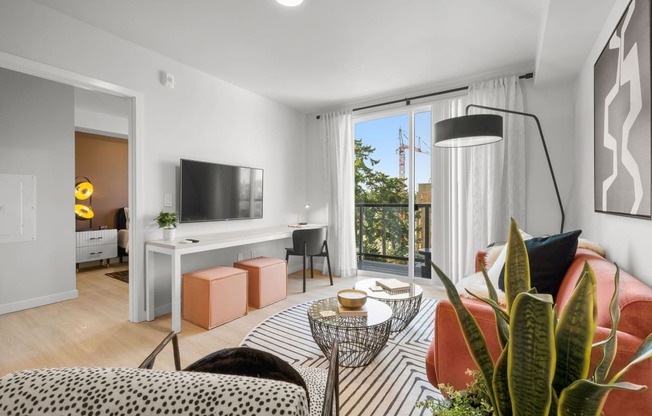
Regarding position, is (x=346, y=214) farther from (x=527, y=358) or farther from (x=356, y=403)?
(x=527, y=358)

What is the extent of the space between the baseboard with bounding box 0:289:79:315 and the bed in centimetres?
183

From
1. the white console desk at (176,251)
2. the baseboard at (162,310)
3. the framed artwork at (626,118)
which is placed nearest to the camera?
the framed artwork at (626,118)

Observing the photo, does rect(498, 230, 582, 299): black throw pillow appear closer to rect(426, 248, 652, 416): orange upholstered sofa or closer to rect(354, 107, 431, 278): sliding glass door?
rect(426, 248, 652, 416): orange upholstered sofa

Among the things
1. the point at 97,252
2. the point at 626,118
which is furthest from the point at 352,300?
the point at 97,252

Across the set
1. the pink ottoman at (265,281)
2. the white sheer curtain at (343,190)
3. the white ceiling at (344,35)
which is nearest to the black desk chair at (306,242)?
the pink ottoman at (265,281)

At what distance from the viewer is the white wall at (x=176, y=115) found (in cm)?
225

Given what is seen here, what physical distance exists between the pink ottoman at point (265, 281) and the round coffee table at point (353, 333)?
4.21 feet

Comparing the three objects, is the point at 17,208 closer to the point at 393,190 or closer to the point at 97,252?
the point at 97,252

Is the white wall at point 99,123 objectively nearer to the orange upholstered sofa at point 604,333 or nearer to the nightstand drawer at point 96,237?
the nightstand drawer at point 96,237

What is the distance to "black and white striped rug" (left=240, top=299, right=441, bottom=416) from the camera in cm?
168

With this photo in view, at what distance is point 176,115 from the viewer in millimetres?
3105

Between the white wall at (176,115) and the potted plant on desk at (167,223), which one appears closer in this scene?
the white wall at (176,115)

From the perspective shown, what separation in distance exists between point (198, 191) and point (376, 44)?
2.32 meters

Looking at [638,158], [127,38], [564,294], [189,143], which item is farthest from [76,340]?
[638,158]
